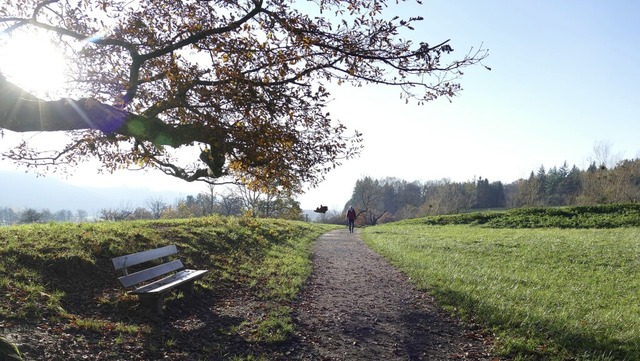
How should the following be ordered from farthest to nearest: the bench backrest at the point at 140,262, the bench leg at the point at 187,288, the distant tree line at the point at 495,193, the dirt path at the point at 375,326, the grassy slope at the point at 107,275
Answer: the distant tree line at the point at 495,193, the bench leg at the point at 187,288, the bench backrest at the point at 140,262, the grassy slope at the point at 107,275, the dirt path at the point at 375,326

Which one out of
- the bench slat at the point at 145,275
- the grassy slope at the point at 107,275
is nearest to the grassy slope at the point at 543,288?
the grassy slope at the point at 107,275

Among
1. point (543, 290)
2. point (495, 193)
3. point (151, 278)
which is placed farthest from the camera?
point (495, 193)

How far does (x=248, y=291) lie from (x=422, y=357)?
13.9 ft

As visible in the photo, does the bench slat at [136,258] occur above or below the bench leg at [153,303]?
above

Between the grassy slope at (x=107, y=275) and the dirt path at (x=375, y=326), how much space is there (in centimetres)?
47

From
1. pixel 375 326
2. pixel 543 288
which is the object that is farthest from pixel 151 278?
pixel 543 288

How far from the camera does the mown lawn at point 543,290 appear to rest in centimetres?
501

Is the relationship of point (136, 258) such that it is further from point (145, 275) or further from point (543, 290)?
point (543, 290)

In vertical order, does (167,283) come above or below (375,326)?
above

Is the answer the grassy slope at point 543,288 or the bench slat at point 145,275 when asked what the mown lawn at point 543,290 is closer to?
the grassy slope at point 543,288

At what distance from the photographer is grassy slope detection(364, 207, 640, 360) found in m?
5.02

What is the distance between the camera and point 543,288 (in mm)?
8211

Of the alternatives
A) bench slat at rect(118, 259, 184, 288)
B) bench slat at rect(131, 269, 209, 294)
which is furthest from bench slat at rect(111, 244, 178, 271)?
bench slat at rect(131, 269, 209, 294)

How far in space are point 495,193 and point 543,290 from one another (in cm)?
10425
